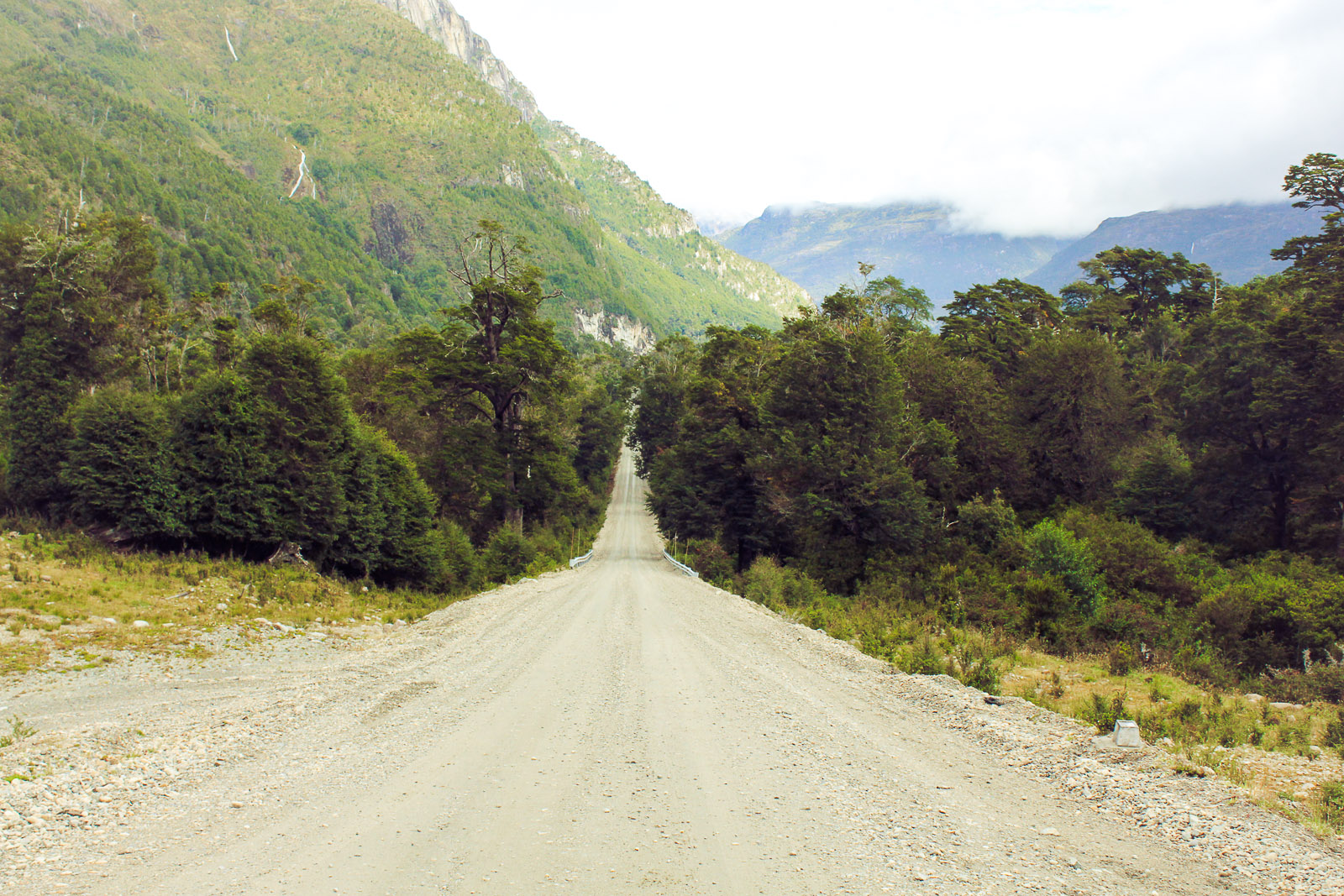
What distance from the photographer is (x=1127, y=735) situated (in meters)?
7.00

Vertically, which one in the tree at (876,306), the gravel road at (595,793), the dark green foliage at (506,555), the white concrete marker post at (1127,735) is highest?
the tree at (876,306)

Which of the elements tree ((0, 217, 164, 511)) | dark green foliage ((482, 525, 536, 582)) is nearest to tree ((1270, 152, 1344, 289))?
dark green foliage ((482, 525, 536, 582))

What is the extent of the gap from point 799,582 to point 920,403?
13.0 metres

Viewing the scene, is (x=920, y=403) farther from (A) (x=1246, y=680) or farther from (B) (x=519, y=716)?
(B) (x=519, y=716)

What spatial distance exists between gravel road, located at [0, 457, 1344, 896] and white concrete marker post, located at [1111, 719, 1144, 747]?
0.20 meters

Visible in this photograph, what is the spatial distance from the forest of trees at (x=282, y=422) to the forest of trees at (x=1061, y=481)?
10770 millimetres

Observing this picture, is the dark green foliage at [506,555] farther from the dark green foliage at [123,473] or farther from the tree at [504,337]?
the dark green foliage at [123,473]

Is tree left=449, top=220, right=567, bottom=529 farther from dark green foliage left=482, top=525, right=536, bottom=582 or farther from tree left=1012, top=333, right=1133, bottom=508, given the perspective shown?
tree left=1012, top=333, right=1133, bottom=508

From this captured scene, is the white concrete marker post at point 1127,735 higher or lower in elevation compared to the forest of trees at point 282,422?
lower

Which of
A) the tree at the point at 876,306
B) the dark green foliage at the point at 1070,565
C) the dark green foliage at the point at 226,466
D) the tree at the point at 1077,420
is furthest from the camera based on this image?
the tree at the point at 876,306

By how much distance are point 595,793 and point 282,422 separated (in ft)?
64.2

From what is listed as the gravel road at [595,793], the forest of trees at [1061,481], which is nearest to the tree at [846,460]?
the forest of trees at [1061,481]

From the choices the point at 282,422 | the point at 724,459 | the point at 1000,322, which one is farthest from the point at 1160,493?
the point at 282,422

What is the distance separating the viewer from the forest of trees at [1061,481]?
60.3 feet
